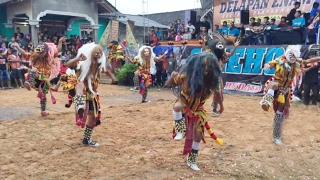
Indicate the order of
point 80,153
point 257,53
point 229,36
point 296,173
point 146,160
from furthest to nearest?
point 229,36
point 257,53
point 80,153
point 146,160
point 296,173

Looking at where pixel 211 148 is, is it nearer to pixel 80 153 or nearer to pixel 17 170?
pixel 80 153

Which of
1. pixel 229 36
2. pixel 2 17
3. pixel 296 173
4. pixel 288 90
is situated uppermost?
pixel 2 17

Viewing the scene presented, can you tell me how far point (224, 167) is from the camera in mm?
4707

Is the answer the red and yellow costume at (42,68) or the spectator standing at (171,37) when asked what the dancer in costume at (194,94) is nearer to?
the red and yellow costume at (42,68)

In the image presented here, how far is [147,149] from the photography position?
217 inches

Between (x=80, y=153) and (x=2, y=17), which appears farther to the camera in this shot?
(x=2, y=17)

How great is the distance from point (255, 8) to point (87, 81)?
12.4m

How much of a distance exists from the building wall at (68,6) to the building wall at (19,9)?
26 cm

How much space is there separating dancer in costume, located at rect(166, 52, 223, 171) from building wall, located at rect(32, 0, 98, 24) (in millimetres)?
14886

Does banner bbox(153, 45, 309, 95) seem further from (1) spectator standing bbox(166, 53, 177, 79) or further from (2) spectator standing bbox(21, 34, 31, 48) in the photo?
(2) spectator standing bbox(21, 34, 31, 48)

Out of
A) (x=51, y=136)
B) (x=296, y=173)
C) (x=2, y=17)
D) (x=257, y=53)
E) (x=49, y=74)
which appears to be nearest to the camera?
(x=296, y=173)

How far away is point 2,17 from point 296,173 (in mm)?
17754

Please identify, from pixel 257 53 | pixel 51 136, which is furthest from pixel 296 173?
pixel 257 53

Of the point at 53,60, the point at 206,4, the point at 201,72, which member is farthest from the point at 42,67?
the point at 206,4
